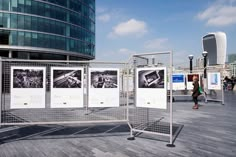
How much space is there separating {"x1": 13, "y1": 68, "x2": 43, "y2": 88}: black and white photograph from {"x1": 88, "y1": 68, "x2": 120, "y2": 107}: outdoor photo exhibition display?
153cm

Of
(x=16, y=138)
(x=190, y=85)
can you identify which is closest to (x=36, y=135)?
(x=16, y=138)

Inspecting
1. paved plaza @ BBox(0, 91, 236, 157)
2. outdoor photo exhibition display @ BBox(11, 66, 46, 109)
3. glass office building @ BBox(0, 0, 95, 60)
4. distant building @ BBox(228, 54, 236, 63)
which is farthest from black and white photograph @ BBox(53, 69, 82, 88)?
glass office building @ BBox(0, 0, 95, 60)

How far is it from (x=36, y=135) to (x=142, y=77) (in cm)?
383

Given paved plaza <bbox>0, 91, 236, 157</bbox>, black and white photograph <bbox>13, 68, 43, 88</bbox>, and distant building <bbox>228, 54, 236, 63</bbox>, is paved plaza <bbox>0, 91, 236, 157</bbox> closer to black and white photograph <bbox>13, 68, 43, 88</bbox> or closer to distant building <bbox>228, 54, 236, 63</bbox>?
black and white photograph <bbox>13, 68, 43, 88</bbox>

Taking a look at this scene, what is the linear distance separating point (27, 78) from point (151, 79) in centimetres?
368

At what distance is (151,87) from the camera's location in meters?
6.66

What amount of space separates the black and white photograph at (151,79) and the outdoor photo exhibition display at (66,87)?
6.11 ft

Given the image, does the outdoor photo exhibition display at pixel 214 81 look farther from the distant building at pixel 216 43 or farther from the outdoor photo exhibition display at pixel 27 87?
the distant building at pixel 216 43

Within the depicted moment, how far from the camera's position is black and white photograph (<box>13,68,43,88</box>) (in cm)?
669

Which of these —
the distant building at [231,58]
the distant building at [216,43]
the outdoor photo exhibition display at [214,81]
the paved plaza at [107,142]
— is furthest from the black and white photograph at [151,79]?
the distant building at [216,43]

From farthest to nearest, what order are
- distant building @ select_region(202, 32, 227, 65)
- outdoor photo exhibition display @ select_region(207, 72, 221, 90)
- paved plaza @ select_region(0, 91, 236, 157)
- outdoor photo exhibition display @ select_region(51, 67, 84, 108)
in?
distant building @ select_region(202, 32, 227, 65) → outdoor photo exhibition display @ select_region(207, 72, 221, 90) → outdoor photo exhibition display @ select_region(51, 67, 84, 108) → paved plaza @ select_region(0, 91, 236, 157)

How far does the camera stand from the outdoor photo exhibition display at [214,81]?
16562 mm

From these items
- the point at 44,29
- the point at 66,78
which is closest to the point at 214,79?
the point at 66,78

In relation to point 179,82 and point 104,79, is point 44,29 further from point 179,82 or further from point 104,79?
point 104,79
